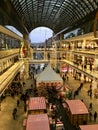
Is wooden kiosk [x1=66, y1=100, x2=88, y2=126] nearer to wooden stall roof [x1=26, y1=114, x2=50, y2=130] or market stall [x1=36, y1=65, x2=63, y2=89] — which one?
wooden stall roof [x1=26, y1=114, x2=50, y2=130]

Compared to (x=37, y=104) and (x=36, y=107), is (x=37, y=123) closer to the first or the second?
(x=36, y=107)

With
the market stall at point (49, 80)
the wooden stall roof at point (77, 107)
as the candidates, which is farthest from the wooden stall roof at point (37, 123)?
the market stall at point (49, 80)

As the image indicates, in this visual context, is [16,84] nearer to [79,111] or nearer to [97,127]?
[79,111]

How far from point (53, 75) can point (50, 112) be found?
21.6 feet

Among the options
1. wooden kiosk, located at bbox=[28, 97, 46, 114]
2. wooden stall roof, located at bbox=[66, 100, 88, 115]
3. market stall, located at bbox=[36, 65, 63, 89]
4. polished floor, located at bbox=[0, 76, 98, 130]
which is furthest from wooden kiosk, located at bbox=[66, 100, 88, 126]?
market stall, located at bbox=[36, 65, 63, 89]

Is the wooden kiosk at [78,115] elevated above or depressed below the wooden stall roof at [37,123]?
below

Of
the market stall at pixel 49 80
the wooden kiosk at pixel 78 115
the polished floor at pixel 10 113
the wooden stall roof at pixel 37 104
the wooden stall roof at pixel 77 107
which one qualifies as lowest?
the polished floor at pixel 10 113

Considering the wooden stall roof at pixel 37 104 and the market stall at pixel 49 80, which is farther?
the market stall at pixel 49 80

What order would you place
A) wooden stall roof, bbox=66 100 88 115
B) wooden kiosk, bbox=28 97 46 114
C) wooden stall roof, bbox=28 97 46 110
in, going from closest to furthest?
1. wooden stall roof, bbox=66 100 88 115
2. wooden kiosk, bbox=28 97 46 114
3. wooden stall roof, bbox=28 97 46 110

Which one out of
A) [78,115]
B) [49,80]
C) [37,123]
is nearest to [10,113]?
[49,80]

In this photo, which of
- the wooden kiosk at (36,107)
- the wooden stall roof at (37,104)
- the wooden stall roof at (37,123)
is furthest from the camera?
the wooden stall roof at (37,104)

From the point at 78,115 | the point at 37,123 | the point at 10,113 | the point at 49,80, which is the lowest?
the point at 10,113

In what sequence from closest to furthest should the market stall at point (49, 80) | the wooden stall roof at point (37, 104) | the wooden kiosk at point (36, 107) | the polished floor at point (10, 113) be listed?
the polished floor at point (10, 113) → the wooden kiosk at point (36, 107) → the wooden stall roof at point (37, 104) → the market stall at point (49, 80)

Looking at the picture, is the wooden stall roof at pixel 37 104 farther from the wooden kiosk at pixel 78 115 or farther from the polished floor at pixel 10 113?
the wooden kiosk at pixel 78 115
